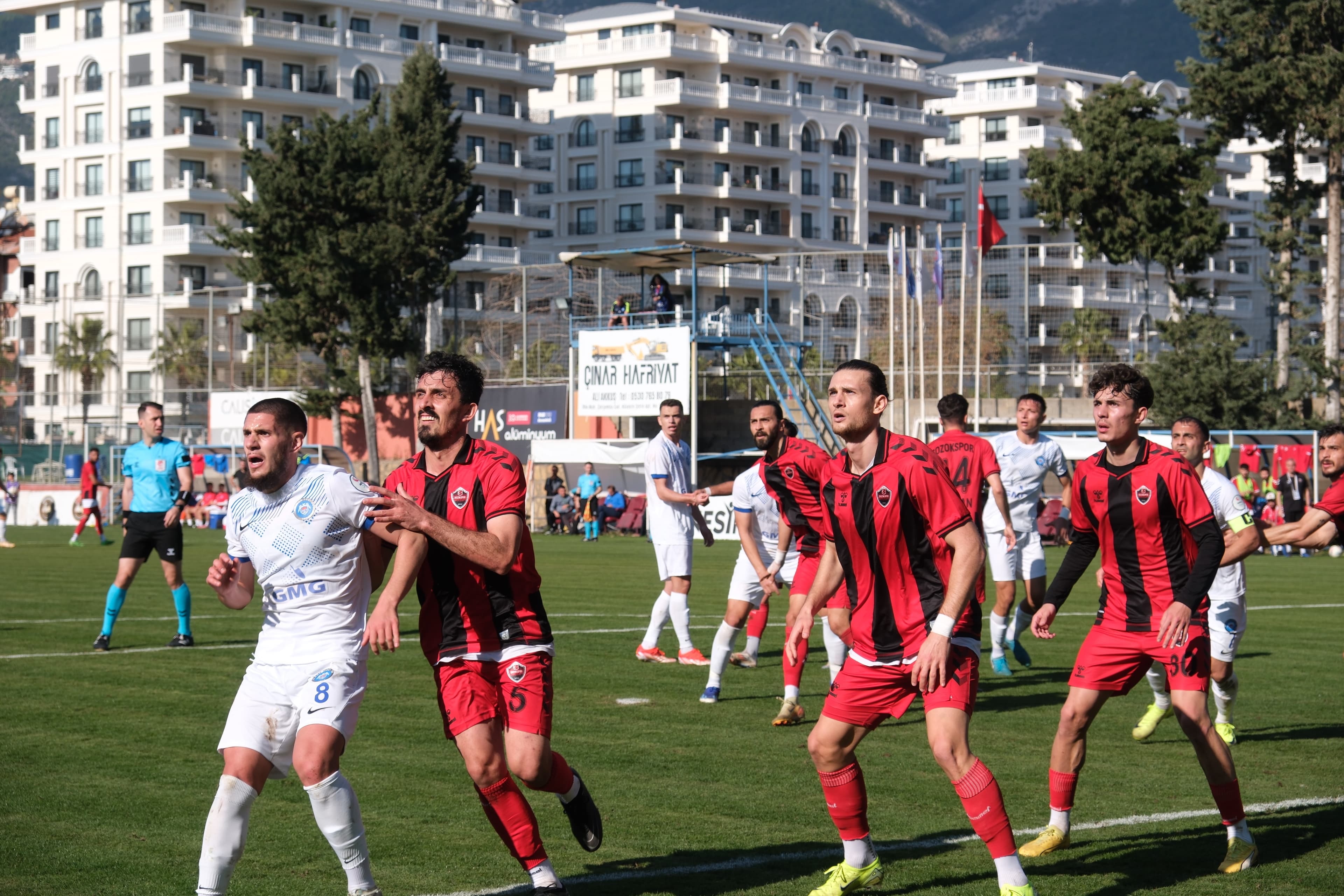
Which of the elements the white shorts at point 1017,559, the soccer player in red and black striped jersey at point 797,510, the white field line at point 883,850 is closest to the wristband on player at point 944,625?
the soccer player in red and black striped jersey at point 797,510

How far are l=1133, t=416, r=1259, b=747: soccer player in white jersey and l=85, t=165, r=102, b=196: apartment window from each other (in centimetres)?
8811

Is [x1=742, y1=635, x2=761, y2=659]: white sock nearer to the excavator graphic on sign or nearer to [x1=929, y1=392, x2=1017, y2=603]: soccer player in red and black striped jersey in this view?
[x1=929, y1=392, x2=1017, y2=603]: soccer player in red and black striped jersey

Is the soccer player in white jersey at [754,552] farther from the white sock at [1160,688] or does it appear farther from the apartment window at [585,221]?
the apartment window at [585,221]

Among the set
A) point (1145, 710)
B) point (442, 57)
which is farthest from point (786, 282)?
point (1145, 710)

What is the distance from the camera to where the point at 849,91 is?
11756 centimetres

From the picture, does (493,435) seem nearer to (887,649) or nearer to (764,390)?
(764,390)

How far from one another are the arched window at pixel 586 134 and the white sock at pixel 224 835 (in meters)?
104

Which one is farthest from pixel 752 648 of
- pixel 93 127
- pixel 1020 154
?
pixel 1020 154

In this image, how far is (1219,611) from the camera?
1123 cm

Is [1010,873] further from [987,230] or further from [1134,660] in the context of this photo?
[987,230]

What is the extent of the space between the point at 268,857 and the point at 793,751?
4.04 meters

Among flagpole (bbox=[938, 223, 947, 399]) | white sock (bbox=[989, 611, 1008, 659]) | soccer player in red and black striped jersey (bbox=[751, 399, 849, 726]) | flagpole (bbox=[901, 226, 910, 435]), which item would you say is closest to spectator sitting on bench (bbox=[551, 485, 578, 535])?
flagpole (bbox=[901, 226, 910, 435])

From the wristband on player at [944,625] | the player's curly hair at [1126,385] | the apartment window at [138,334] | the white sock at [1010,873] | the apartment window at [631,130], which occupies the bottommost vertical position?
the white sock at [1010,873]

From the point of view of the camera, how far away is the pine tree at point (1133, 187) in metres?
47.6
